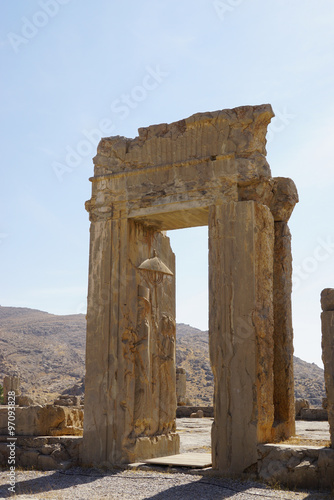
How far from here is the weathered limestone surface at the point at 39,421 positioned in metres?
8.23

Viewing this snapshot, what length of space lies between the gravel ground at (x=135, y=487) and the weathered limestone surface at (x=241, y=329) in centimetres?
49

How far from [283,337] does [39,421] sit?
375 cm

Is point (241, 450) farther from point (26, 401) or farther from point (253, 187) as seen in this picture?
point (26, 401)

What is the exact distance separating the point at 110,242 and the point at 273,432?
11.1 ft

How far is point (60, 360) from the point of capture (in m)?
48.3

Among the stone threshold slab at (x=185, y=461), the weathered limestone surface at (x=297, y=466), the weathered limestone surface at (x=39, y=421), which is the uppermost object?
the weathered limestone surface at (x=39, y=421)

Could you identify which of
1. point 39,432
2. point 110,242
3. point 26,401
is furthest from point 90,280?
point 26,401

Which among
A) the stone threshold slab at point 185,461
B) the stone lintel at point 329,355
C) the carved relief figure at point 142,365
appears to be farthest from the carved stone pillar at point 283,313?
the carved relief figure at point 142,365

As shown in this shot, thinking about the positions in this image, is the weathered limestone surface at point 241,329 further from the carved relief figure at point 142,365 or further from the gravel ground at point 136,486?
the carved relief figure at point 142,365

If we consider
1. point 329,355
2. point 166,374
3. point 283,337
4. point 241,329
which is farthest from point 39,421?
point 329,355

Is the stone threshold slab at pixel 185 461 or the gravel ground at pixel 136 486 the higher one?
the stone threshold slab at pixel 185 461

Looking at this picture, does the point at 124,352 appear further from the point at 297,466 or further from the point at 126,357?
the point at 297,466

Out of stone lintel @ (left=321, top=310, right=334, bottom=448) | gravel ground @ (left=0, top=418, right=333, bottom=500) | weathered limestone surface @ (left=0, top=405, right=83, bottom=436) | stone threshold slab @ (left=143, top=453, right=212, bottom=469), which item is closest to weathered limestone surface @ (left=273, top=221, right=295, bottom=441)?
stone threshold slab @ (left=143, top=453, right=212, bottom=469)

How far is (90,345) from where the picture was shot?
790 cm
